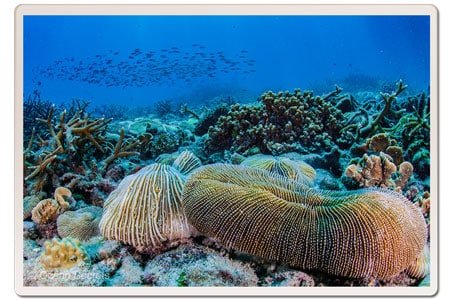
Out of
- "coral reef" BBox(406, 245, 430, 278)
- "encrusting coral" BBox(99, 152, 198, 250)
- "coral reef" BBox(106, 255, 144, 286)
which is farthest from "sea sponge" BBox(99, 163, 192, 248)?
"coral reef" BBox(406, 245, 430, 278)

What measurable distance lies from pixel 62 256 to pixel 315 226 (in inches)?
60.1

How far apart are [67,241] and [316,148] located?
224 cm

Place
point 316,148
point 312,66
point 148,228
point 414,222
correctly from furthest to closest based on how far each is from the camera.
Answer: point 312,66
point 316,148
point 148,228
point 414,222

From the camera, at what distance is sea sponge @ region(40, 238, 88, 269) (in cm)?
221

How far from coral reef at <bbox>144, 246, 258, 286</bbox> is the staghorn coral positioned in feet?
4.25

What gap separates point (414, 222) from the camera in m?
1.99

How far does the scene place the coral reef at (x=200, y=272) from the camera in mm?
2139

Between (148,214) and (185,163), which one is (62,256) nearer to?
(148,214)

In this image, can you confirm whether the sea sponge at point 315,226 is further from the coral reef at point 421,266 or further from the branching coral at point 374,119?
the branching coral at point 374,119

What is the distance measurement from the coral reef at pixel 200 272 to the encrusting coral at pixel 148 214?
15 cm

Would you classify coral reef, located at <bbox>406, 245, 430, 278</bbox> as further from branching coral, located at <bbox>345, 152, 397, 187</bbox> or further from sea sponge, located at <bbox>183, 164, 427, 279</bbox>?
branching coral, located at <bbox>345, 152, 397, 187</bbox>
